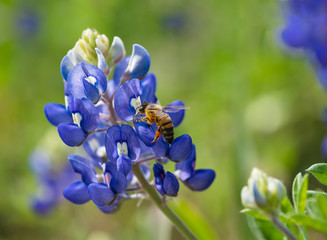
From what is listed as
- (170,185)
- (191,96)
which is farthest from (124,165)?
(191,96)

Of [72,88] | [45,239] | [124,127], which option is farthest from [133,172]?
[45,239]

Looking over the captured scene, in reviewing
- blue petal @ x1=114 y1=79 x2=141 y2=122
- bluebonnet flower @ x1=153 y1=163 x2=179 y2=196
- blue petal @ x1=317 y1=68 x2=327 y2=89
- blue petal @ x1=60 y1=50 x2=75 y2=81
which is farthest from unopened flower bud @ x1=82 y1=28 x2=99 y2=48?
blue petal @ x1=317 y1=68 x2=327 y2=89

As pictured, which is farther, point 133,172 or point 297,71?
point 297,71

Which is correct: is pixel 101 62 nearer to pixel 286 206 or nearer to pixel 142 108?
pixel 142 108

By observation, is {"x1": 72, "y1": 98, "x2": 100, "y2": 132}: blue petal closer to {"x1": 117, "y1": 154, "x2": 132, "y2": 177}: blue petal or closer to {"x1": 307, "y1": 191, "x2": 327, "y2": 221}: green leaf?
{"x1": 117, "y1": 154, "x2": 132, "y2": 177}: blue petal

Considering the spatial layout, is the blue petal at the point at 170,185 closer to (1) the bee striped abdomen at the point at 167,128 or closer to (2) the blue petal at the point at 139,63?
(1) the bee striped abdomen at the point at 167,128

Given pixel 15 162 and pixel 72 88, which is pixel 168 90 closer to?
pixel 15 162

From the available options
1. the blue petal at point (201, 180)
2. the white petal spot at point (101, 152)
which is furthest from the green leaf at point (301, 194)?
the white petal spot at point (101, 152)
